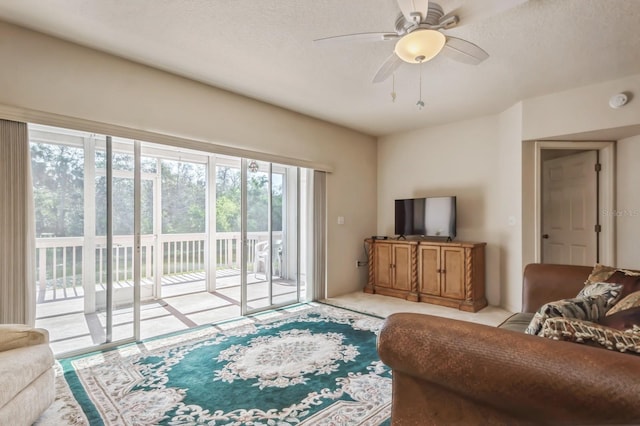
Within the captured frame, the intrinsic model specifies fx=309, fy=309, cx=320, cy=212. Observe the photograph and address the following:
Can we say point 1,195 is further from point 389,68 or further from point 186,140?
point 389,68

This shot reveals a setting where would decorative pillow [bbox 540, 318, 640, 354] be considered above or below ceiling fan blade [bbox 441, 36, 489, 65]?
below

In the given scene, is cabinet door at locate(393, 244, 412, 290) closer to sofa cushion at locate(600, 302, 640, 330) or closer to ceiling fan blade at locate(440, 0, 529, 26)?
ceiling fan blade at locate(440, 0, 529, 26)

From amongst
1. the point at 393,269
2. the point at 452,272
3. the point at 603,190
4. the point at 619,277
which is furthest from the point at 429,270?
the point at 619,277

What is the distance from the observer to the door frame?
368cm

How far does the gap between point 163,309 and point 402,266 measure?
11.1 feet

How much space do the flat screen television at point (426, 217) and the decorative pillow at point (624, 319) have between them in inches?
123

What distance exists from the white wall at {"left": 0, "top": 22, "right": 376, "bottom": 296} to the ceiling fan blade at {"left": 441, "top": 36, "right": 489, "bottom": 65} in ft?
7.88

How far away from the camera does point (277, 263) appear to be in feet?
14.2

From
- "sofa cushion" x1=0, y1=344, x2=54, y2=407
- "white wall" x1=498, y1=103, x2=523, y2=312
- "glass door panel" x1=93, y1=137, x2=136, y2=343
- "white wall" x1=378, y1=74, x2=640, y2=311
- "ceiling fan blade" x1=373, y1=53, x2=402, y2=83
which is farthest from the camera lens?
"white wall" x1=498, y1=103, x2=523, y2=312

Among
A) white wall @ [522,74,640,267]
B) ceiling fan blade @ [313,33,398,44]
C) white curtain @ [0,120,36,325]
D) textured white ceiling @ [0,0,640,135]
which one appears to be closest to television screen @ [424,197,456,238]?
white wall @ [522,74,640,267]

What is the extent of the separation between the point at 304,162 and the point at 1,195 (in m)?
3.02

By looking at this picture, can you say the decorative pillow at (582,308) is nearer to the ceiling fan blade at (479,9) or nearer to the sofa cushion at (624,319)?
the sofa cushion at (624,319)

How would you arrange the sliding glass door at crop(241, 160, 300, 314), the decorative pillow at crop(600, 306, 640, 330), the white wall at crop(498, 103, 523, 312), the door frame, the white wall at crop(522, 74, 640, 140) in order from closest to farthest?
1. the decorative pillow at crop(600, 306, 640, 330)
2. the white wall at crop(522, 74, 640, 140)
3. the door frame
4. the white wall at crop(498, 103, 523, 312)
5. the sliding glass door at crop(241, 160, 300, 314)

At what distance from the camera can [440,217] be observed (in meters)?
4.46
